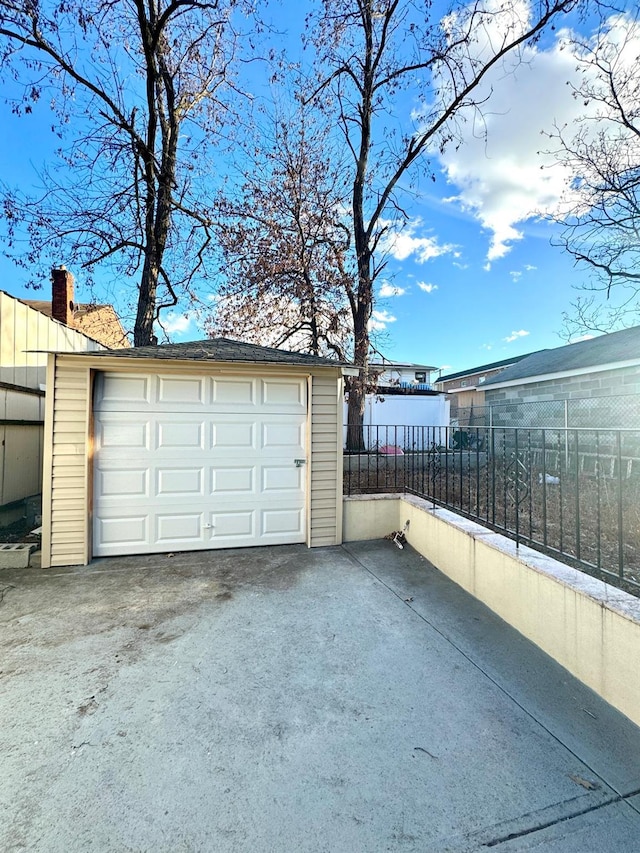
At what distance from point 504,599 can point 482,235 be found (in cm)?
1003

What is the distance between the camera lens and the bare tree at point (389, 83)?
8133mm

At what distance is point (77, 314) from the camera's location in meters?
9.96

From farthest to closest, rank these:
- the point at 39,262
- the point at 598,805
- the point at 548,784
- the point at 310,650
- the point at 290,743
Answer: the point at 39,262 < the point at 310,650 < the point at 290,743 < the point at 548,784 < the point at 598,805

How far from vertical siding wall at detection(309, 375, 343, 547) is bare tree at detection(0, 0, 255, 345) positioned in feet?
16.9

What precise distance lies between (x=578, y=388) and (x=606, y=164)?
180 inches

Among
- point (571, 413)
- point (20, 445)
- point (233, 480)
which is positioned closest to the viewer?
point (233, 480)

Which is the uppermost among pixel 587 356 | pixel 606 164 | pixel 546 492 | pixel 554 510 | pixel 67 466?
pixel 606 164

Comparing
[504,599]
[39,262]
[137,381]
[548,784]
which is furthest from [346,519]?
→ [39,262]

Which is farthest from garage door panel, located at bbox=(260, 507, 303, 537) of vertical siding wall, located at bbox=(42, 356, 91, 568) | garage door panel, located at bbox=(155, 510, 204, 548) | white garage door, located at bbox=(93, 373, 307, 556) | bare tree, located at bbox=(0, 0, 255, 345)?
bare tree, located at bbox=(0, 0, 255, 345)

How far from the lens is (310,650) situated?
8.91 feet

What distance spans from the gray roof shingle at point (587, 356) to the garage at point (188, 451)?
6077 millimetres

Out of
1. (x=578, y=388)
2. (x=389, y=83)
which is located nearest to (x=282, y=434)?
(x=578, y=388)

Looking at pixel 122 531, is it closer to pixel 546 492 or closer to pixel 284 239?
pixel 546 492

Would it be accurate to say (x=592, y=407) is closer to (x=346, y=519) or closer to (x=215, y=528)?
(x=346, y=519)
